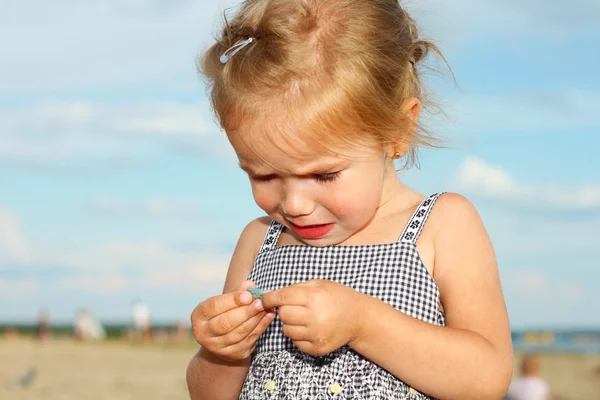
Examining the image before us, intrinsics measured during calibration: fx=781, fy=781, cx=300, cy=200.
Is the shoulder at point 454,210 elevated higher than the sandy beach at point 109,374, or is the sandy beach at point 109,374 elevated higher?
the shoulder at point 454,210

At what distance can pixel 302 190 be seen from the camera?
238cm

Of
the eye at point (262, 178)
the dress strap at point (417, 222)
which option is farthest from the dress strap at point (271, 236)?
the dress strap at point (417, 222)

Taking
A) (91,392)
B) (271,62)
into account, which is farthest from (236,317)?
(91,392)

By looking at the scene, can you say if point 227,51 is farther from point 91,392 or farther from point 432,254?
point 91,392

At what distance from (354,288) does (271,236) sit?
1.59 feet

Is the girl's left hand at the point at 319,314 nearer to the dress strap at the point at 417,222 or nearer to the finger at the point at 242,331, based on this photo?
the finger at the point at 242,331

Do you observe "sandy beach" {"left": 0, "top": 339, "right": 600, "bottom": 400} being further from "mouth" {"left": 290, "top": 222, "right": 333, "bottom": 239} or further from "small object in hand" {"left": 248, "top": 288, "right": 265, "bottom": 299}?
"small object in hand" {"left": 248, "top": 288, "right": 265, "bottom": 299}

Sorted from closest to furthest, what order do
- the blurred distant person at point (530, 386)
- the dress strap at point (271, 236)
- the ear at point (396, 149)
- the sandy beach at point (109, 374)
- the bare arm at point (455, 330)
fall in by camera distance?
the bare arm at point (455, 330) < the ear at point (396, 149) < the dress strap at point (271, 236) < the blurred distant person at point (530, 386) < the sandy beach at point (109, 374)

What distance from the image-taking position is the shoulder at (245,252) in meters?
2.91

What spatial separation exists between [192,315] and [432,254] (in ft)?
2.59

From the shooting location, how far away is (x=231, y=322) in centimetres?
232

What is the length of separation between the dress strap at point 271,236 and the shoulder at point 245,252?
30 millimetres

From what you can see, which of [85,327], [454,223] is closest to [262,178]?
[454,223]

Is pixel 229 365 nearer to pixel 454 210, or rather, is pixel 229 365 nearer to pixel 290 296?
pixel 290 296
